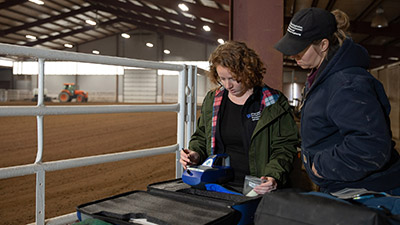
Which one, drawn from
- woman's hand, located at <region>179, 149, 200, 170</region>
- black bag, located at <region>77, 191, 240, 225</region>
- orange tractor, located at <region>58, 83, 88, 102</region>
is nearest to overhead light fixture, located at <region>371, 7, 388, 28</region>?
woman's hand, located at <region>179, 149, 200, 170</region>

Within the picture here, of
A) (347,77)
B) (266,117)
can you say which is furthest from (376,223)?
(266,117)

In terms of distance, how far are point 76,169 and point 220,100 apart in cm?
314

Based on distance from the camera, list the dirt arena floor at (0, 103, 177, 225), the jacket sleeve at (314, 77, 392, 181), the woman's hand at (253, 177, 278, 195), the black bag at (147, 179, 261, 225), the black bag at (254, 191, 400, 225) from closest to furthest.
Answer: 1. the black bag at (254, 191, 400, 225)
2. the jacket sleeve at (314, 77, 392, 181)
3. the black bag at (147, 179, 261, 225)
4. the woman's hand at (253, 177, 278, 195)
5. the dirt arena floor at (0, 103, 177, 225)

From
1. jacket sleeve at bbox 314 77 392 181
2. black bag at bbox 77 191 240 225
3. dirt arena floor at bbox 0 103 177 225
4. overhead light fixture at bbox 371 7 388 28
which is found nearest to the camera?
jacket sleeve at bbox 314 77 392 181

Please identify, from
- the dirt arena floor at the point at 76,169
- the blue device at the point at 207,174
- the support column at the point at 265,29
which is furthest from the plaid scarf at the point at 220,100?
the dirt arena floor at the point at 76,169

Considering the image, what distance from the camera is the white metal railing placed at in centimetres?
164

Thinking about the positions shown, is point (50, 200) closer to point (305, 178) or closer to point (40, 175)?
point (40, 175)

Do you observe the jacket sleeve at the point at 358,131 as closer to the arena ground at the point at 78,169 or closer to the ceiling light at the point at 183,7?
the arena ground at the point at 78,169

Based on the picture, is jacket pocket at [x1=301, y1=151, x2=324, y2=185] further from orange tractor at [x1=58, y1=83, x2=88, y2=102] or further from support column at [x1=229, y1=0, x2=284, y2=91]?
orange tractor at [x1=58, y1=83, x2=88, y2=102]

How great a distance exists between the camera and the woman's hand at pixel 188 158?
1.80 meters

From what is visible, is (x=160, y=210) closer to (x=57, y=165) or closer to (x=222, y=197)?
(x=222, y=197)

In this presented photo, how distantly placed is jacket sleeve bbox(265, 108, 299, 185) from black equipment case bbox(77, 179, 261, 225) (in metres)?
0.29

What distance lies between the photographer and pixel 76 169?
14.5 feet

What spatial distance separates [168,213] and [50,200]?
7.78ft
